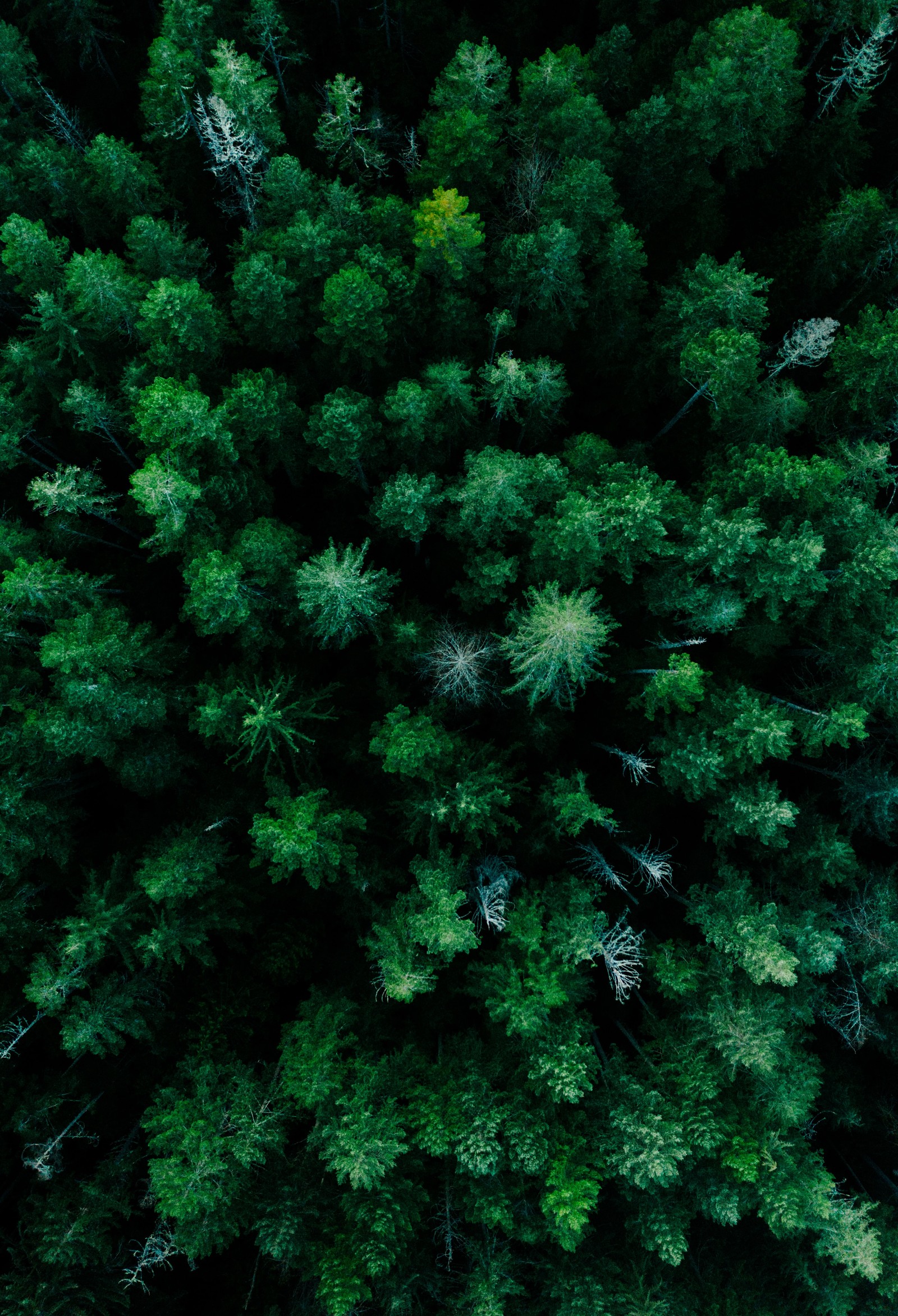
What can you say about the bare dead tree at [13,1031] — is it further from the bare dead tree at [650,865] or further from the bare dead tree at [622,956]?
the bare dead tree at [650,865]

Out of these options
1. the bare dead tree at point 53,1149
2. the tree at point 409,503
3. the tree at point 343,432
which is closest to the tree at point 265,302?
the tree at point 343,432

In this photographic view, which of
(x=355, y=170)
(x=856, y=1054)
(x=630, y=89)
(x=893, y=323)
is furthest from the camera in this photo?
(x=856, y=1054)

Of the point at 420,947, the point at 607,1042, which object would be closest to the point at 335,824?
the point at 420,947

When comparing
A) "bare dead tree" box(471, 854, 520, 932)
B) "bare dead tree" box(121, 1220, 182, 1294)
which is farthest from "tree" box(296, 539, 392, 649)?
"bare dead tree" box(121, 1220, 182, 1294)

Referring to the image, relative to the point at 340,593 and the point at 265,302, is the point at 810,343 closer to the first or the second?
the point at 340,593

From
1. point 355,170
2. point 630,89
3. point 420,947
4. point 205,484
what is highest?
point 630,89

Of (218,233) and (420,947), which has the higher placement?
(218,233)

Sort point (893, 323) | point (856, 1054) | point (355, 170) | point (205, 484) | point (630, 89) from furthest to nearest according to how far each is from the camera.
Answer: point (856, 1054), point (630, 89), point (355, 170), point (893, 323), point (205, 484)

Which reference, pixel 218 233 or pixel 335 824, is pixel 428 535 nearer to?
pixel 335 824

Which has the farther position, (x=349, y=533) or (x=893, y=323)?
(x=349, y=533)
